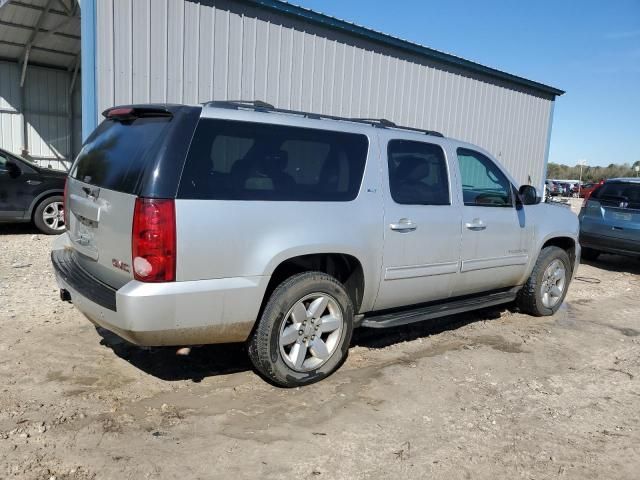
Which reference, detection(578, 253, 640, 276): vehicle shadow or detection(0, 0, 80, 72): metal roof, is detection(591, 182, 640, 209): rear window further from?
detection(0, 0, 80, 72): metal roof

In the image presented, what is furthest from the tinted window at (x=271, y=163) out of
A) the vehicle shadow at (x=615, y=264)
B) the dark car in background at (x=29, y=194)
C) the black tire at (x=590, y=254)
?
the black tire at (x=590, y=254)

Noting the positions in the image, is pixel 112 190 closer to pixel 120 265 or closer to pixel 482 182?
pixel 120 265

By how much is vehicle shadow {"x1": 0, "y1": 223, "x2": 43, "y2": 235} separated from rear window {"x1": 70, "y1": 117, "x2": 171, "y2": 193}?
6300 millimetres

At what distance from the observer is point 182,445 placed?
3.15m

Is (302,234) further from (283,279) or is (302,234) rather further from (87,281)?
(87,281)

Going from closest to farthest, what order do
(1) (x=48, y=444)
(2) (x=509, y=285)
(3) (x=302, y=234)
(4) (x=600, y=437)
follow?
1. (1) (x=48, y=444)
2. (4) (x=600, y=437)
3. (3) (x=302, y=234)
4. (2) (x=509, y=285)

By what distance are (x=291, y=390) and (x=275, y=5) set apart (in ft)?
22.2

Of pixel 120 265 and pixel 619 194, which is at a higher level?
pixel 619 194

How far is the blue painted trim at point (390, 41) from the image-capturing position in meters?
8.90

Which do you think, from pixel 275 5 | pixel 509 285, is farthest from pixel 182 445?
pixel 275 5

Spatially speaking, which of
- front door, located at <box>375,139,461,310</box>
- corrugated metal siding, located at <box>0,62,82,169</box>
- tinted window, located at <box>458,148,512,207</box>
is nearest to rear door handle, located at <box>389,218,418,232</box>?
front door, located at <box>375,139,461,310</box>

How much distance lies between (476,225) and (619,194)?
6270 millimetres

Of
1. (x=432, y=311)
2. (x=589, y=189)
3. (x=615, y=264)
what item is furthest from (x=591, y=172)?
(x=432, y=311)

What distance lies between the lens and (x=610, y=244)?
9695mm
